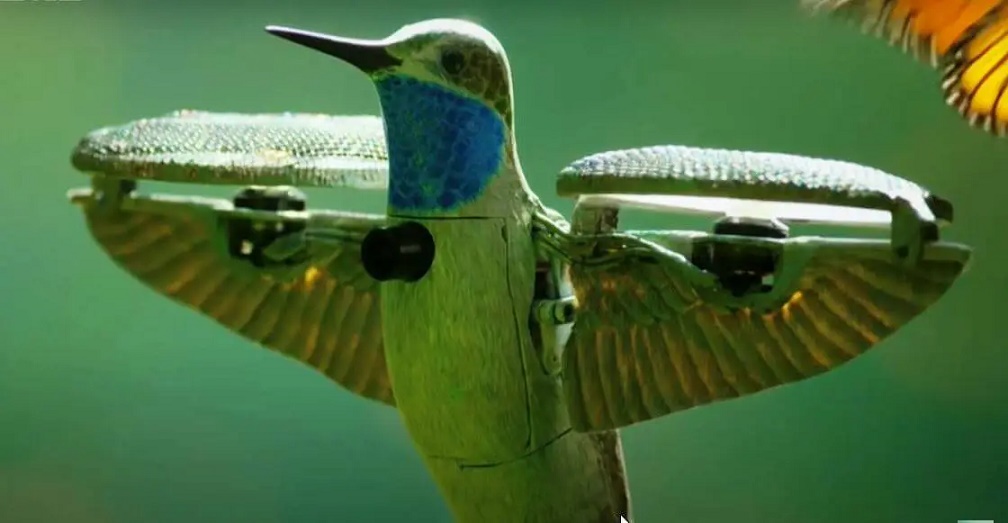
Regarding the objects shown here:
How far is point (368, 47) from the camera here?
74 centimetres

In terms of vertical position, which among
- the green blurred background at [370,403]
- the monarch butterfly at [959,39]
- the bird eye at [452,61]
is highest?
the monarch butterfly at [959,39]

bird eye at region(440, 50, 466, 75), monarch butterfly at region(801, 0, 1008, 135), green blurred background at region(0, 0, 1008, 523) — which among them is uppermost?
monarch butterfly at region(801, 0, 1008, 135)

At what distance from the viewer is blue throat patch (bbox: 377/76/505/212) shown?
74 centimetres

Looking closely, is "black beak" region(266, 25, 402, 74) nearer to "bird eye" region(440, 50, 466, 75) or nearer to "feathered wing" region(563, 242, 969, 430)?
"bird eye" region(440, 50, 466, 75)

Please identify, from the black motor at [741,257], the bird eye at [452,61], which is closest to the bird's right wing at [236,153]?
the bird eye at [452,61]

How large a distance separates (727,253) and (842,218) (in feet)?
0.26

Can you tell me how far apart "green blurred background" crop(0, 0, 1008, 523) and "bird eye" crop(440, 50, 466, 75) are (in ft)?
1.13

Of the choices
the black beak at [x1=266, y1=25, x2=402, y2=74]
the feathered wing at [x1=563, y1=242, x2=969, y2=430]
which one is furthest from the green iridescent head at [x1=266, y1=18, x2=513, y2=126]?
the feathered wing at [x1=563, y1=242, x2=969, y2=430]

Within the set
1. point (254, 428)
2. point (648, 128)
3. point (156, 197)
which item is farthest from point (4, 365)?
point (648, 128)

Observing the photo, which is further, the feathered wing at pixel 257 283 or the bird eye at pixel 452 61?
the feathered wing at pixel 257 283

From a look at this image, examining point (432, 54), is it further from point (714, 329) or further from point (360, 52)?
point (714, 329)

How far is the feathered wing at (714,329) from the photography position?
681 millimetres

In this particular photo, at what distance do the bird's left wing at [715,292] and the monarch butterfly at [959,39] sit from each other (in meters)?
0.06

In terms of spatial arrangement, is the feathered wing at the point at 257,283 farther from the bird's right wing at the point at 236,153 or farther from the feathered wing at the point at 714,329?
the feathered wing at the point at 714,329
